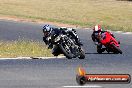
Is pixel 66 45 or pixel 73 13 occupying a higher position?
pixel 66 45

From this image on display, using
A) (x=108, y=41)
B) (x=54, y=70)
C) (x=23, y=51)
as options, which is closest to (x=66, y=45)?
(x=54, y=70)

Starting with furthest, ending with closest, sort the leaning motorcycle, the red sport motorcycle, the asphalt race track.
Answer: the red sport motorcycle
the leaning motorcycle
the asphalt race track

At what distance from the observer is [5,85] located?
48.5 ft

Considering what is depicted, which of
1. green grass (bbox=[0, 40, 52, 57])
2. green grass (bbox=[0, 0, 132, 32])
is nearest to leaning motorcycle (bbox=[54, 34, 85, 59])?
green grass (bbox=[0, 40, 52, 57])

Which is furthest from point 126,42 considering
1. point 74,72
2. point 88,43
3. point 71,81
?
point 71,81

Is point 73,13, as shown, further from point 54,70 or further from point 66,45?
point 66,45

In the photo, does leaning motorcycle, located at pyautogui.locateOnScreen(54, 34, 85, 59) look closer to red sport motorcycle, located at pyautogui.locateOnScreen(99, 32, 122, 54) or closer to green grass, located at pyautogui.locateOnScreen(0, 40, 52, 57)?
red sport motorcycle, located at pyautogui.locateOnScreen(99, 32, 122, 54)

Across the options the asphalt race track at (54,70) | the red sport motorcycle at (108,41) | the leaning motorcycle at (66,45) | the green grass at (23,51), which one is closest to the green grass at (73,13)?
the green grass at (23,51)

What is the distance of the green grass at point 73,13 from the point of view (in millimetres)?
47656

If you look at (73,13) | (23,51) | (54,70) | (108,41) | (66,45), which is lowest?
(73,13)

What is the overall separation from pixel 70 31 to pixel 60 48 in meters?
0.60

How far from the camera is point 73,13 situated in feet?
183

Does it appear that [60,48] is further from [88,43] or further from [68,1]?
[68,1]

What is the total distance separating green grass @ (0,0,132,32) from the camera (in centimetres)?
4766
